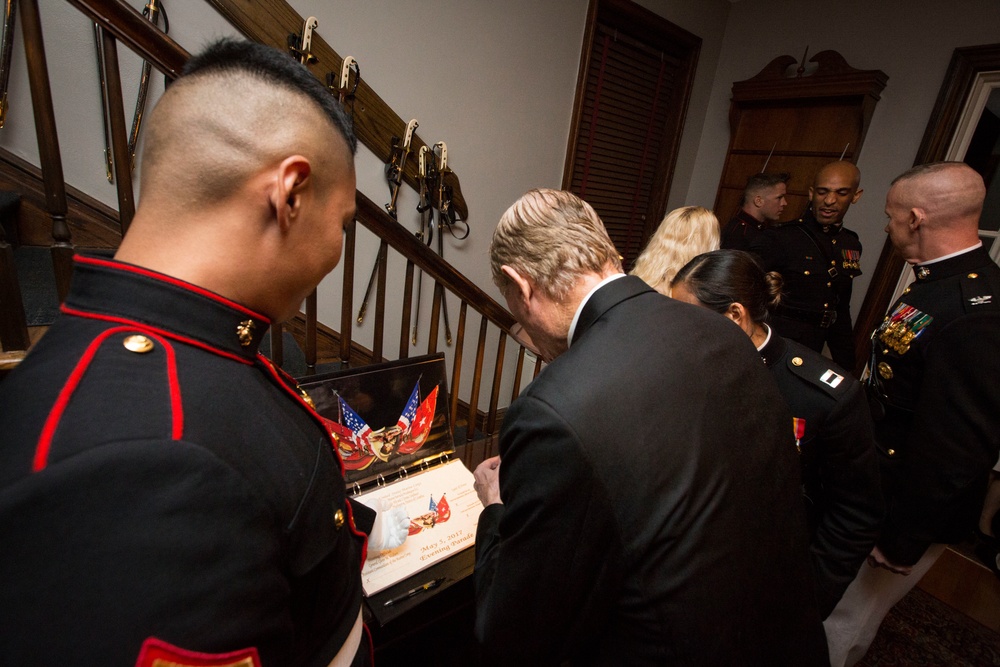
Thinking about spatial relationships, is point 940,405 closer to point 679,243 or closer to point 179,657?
point 679,243

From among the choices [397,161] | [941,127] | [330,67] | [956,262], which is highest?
[941,127]

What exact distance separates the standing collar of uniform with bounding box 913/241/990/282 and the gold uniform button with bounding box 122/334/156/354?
75.7 inches

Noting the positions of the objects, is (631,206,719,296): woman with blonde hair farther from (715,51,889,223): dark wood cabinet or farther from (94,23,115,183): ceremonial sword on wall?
(94,23,115,183): ceremonial sword on wall

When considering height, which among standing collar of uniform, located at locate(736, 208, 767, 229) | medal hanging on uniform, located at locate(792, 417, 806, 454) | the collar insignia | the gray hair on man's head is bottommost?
medal hanging on uniform, located at locate(792, 417, 806, 454)

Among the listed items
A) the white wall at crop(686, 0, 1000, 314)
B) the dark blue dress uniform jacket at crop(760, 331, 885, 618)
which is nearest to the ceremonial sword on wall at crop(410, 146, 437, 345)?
the dark blue dress uniform jacket at crop(760, 331, 885, 618)

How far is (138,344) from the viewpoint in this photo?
17.1 inches

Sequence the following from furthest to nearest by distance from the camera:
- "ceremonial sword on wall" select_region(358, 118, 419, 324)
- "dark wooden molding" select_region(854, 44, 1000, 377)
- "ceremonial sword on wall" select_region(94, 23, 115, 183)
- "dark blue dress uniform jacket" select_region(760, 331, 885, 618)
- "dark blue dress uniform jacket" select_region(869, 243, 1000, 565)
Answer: "dark wooden molding" select_region(854, 44, 1000, 377) < "ceremonial sword on wall" select_region(358, 118, 419, 324) < "ceremonial sword on wall" select_region(94, 23, 115, 183) < "dark blue dress uniform jacket" select_region(869, 243, 1000, 565) < "dark blue dress uniform jacket" select_region(760, 331, 885, 618)

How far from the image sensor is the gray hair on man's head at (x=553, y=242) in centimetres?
82

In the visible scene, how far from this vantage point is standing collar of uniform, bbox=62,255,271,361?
0.45 meters

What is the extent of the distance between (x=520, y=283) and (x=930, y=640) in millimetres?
→ 2361

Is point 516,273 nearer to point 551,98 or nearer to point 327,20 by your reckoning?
point 327,20

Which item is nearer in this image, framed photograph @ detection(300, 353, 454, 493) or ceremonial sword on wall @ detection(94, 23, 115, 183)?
framed photograph @ detection(300, 353, 454, 493)

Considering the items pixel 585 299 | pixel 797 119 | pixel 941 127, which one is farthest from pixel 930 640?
pixel 797 119

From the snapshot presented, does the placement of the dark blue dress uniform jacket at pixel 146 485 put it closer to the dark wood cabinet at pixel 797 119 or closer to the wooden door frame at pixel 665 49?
the wooden door frame at pixel 665 49
